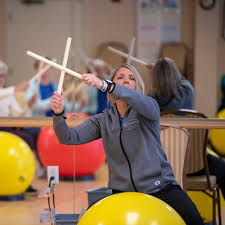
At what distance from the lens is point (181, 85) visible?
3594mm

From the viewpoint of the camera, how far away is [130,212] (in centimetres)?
176

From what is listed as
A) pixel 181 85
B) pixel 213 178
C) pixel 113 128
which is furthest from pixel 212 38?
pixel 113 128

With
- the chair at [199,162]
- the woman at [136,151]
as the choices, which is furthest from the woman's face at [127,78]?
the chair at [199,162]

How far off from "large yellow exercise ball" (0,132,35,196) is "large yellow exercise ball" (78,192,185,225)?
211cm

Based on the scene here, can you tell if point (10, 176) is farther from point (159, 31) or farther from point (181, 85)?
point (159, 31)

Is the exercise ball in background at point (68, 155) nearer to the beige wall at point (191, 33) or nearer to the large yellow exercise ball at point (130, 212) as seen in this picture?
the large yellow exercise ball at point (130, 212)

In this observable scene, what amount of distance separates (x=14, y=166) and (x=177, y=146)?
1711mm

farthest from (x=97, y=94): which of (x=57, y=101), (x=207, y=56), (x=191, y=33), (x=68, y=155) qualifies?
(x=57, y=101)

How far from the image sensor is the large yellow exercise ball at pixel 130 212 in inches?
68.7

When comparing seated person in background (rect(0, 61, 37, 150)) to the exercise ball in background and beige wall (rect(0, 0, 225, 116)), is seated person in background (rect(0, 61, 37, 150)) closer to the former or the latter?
the exercise ball in background

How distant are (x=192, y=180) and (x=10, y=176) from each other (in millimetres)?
1612

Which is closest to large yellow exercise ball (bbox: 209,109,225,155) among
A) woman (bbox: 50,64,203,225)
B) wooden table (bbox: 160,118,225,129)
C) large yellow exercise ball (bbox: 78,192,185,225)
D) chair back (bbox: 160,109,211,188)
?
chair back (bbox: 160,109,211,188)

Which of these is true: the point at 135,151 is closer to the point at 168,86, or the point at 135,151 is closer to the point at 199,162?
the point at 199,162

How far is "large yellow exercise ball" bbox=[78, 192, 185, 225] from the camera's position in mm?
1746
